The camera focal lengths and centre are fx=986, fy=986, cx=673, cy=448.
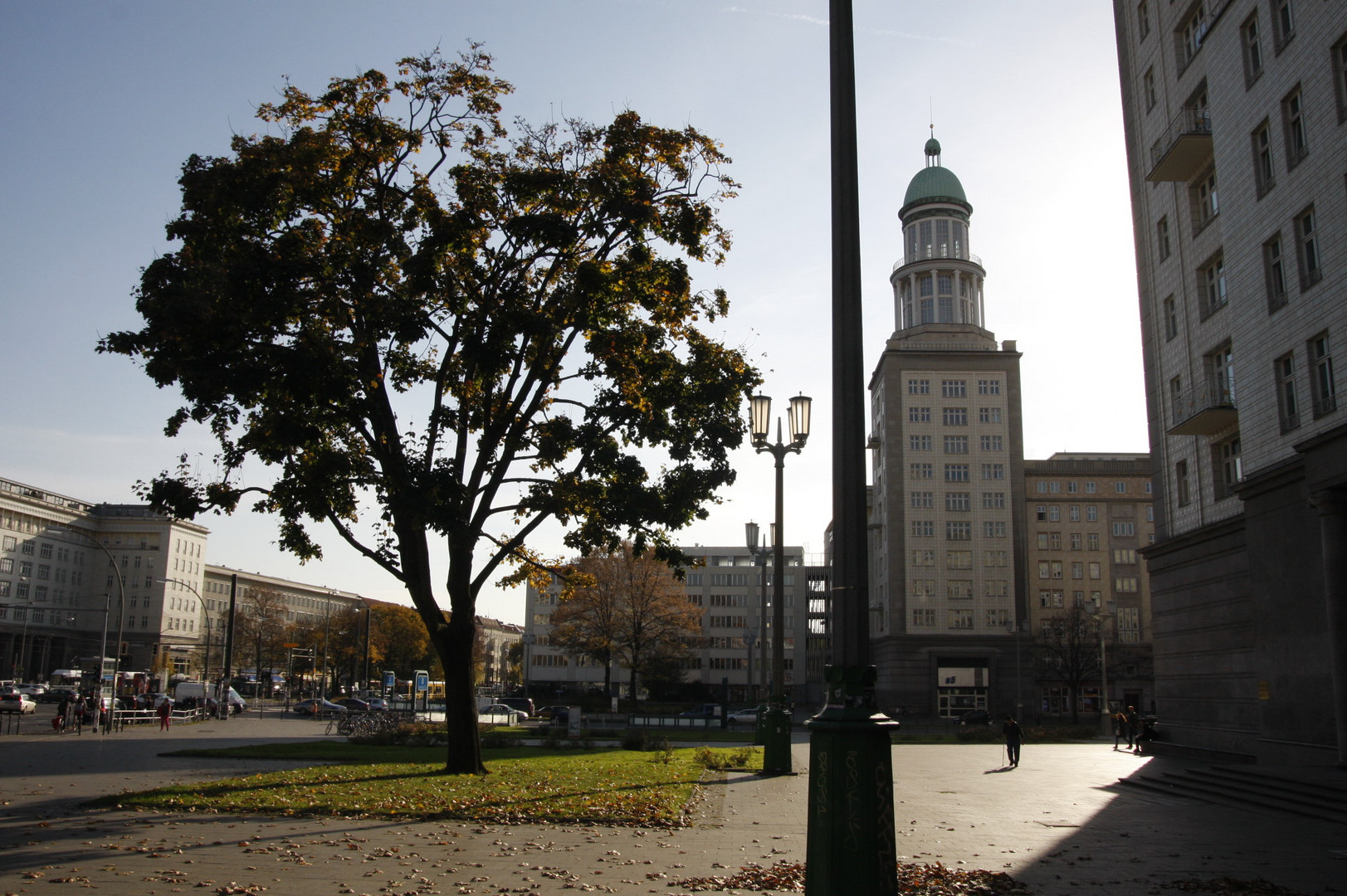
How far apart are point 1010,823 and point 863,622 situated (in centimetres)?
1097

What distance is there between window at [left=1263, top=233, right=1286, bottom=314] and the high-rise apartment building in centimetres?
5

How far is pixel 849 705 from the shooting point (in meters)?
6.56

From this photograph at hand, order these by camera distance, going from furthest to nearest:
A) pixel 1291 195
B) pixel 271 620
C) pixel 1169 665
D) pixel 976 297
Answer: pixel 271 620 → pixel 976 297 → pixel 1169 665 → pixel 1291 195

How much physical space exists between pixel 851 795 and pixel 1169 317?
3310cm

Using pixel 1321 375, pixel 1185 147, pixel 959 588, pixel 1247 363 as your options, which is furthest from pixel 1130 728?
pixel 959 588

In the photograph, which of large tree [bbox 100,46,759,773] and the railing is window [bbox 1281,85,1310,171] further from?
the railing

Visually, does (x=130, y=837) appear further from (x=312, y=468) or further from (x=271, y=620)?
(x=271, y=620)

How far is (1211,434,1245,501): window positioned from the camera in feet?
98.4

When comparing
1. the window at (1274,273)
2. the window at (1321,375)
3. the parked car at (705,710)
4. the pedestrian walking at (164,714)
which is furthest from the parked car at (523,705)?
the window at (1321,375)

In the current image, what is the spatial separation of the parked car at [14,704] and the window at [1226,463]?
51957 mm

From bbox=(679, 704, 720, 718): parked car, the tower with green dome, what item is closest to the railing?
the tower with green dome

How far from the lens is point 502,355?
18.4 meters

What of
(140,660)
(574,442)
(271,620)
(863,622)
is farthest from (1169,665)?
(140,660)

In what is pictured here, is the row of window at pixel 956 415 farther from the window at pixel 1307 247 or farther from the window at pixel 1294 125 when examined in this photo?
the window at pixel 1307 247
